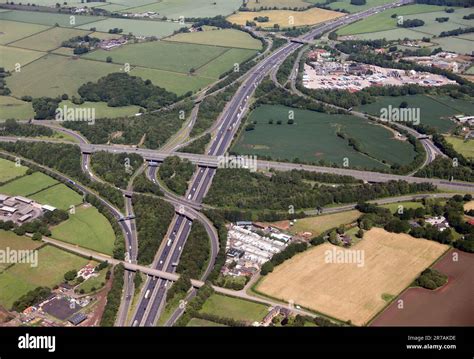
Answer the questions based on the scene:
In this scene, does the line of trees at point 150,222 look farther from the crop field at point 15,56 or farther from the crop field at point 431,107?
the crop field at point 15,56

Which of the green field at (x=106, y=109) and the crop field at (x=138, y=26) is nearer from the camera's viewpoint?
the green field at (x=106, y=109)

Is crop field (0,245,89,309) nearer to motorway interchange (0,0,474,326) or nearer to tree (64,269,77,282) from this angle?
tree (64,269,77,282)

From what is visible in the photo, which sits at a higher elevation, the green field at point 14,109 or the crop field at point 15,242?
the green field at point 14,109

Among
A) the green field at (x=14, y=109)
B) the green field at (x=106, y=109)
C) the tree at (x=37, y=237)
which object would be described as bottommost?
the tree at (x=37, y=237)

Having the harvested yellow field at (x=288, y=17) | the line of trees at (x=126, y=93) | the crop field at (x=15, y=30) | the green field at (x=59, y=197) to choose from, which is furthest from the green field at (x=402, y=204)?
the crop field at (x=15, y=30)

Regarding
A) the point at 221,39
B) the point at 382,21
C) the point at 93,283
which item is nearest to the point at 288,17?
the point at 382,21

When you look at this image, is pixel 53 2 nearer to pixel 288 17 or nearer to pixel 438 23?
pixel 288 17

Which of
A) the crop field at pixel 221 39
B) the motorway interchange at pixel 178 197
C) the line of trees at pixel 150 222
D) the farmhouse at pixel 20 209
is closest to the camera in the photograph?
the motorway interchange at pixel 178 197
